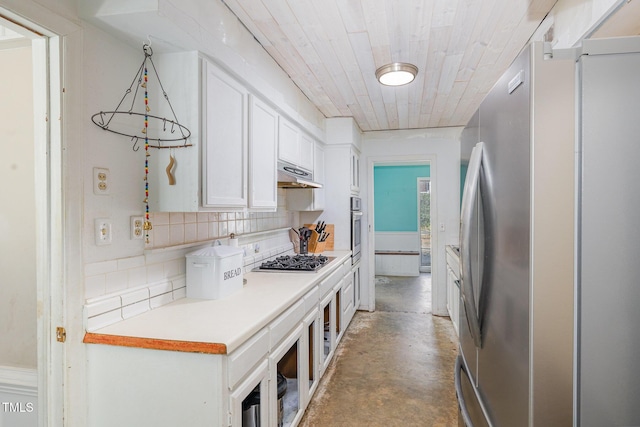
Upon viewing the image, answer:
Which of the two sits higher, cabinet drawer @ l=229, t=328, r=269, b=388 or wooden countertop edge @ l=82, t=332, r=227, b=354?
wooden countertop edge @ l=82, t=332, r=227, b=354

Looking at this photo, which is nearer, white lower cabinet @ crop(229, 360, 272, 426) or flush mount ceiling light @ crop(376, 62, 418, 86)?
white lower cabinet @ crop(229, 360, 272, 426)

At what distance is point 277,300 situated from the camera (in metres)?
1.86

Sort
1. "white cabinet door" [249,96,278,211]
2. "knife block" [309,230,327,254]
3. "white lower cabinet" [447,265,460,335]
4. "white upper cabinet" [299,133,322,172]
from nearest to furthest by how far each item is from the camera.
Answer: "white cabinet door" [249,96,278,211]
"white upper cabinet" [299,133,322,172]
"white lower cabinet" [447,265,460,335]
"knife block" [309,230,327,254]

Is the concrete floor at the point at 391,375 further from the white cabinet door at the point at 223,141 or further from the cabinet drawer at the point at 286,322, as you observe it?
the white cabinet door at the point at 223,141

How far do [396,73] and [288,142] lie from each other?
3.29 feet

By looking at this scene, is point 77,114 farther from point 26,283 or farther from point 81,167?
point 26,283

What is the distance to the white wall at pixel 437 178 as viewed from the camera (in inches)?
180

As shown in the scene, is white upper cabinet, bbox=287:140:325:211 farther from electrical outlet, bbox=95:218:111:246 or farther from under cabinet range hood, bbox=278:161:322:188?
electrical outlet, bbox=95:218:111:246

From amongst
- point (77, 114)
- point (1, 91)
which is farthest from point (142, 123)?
point (1, 91)

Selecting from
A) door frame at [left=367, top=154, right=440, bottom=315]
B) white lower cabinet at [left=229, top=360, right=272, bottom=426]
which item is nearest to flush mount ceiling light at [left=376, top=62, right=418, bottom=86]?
door frame at [left=367, top=154, right=440, bottom=315]

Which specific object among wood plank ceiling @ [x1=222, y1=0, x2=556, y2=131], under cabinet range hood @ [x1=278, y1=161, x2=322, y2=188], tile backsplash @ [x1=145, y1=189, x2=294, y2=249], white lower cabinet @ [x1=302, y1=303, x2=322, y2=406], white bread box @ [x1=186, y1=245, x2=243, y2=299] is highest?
wood plank ceiling @ [x1=222, y1=0, x2=556, y2=131]

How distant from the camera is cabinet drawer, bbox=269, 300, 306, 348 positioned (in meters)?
1.74

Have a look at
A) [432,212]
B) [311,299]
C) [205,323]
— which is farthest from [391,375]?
[432,212]

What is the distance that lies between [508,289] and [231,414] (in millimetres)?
1084
